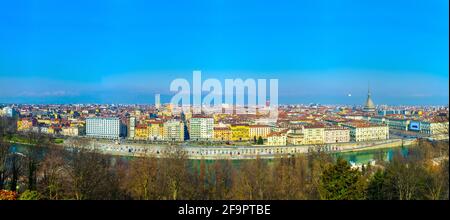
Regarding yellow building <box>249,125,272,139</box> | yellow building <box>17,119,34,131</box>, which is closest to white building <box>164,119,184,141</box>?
yellow building <box>249,125,272,139</box>

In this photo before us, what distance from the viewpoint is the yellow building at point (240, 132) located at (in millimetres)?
12459

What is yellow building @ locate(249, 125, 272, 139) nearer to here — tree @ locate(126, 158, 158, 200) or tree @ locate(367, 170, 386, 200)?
tree @ locate(126, 158, 158, 200)

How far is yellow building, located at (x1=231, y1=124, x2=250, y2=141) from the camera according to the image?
40.9ft

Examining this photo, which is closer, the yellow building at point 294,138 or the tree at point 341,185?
the tree at point 341,185

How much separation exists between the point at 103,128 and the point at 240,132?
4367 millimetres

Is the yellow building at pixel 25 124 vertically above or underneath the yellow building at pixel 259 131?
above

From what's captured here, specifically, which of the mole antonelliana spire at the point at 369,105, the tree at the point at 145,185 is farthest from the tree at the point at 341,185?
the mole antonelliana spire at the point at 369,105

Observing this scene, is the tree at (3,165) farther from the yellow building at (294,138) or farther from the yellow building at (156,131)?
the yellow building at (294,138)

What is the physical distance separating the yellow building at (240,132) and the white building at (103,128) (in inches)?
144

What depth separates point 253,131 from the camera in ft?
41.4

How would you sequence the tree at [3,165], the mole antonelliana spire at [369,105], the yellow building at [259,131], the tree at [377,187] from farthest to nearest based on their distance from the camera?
the mole antonelliana spire at [369,105]
the yellow building at [259,131]
the tree at [3,165]
the tree at [377,187]

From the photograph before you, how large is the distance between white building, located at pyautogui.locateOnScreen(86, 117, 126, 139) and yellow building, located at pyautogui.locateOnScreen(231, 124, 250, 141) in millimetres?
3662

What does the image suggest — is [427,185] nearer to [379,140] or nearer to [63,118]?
[379,140]
